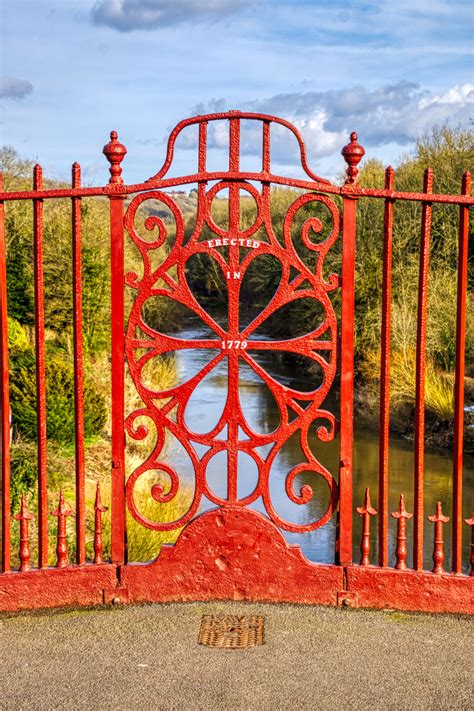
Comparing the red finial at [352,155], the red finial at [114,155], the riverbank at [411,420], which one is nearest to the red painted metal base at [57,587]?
the red finial at [114,155]

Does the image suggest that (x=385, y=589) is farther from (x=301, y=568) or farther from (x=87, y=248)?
(x=87, y=248)

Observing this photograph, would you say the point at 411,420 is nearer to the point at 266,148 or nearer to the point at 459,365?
the point at 459,365

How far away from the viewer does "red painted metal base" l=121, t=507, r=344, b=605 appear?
417 centimetres

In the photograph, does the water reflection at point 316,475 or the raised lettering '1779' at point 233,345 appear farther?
the water reflection at point 316,475

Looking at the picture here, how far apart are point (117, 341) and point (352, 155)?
57.0 inches

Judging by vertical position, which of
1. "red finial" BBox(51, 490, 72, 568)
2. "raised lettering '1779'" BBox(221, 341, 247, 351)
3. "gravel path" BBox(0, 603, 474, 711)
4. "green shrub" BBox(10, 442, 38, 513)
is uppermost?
"raised lettering '1779'" BBox(221, 341, 247, 351)

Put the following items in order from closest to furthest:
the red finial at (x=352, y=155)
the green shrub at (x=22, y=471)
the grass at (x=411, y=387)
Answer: the red finial at (x=352, y=155), the green shrub at (x=22, y=471), the grass at (x=411, y=387)

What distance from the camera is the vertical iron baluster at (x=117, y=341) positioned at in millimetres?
4172

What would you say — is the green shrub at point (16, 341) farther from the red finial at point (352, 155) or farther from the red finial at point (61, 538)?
the red finial at point (352, 155)

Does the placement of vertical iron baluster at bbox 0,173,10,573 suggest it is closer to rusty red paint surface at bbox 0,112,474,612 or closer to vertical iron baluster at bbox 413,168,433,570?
rusty red paint surface at bbox 0,112,474,612

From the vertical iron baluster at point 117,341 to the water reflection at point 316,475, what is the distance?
21.9 ft

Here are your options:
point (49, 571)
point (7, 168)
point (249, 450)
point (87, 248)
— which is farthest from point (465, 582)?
point (7, 168)

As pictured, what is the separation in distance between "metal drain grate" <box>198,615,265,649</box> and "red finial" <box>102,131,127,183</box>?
7.00 ft

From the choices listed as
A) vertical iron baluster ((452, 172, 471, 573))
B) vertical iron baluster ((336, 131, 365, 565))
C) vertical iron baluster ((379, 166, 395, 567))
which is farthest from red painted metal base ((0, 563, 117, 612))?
vertical iron baluster ((452, 172, 471, 573))
